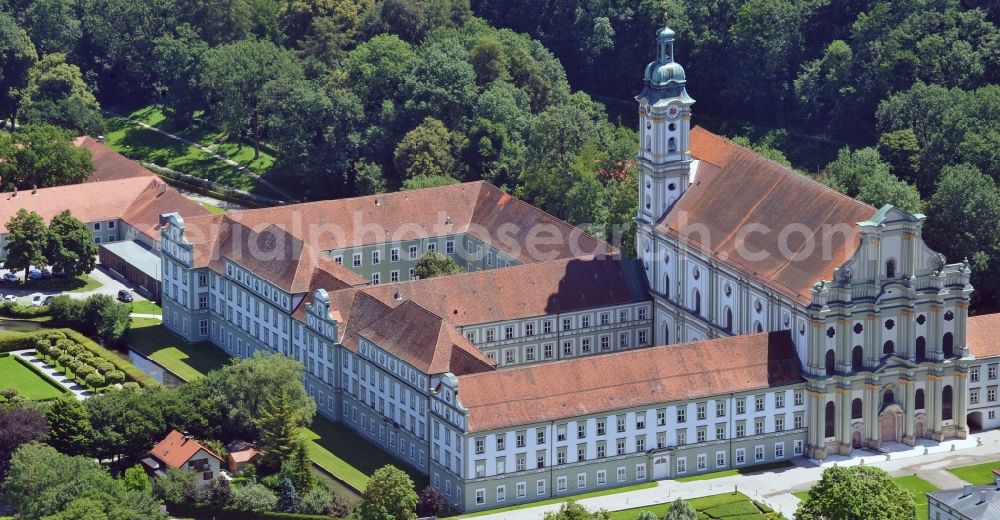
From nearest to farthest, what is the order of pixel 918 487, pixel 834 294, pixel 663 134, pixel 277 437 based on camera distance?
pixel 918 487 < pixel 834 294 < pixel 277 437 < pixel 663 134

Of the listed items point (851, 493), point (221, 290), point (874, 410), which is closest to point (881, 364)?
point (874, 410)

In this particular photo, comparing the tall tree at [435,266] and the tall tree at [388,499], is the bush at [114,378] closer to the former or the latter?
the tall tree at [435,266]

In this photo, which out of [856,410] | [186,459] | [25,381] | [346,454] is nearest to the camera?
[186,459]

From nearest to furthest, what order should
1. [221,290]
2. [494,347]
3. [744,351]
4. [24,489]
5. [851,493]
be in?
[851,493] < [24,489] < [744,351] < [494,347] < [221,290]

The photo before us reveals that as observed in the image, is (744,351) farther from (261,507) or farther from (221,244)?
(221,244)

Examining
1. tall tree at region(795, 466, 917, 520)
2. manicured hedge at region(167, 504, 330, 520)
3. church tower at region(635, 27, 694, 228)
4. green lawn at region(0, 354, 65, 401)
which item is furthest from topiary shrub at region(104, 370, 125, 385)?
tall tree at region(795, 466, 917, 520)

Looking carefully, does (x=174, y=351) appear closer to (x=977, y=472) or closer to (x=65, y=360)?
(x=65, y=360)

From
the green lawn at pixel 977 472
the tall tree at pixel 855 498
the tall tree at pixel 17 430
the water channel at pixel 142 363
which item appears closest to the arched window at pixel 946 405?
the green lawn at pixel 977 472

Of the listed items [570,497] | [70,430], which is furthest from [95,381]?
[570,497]
